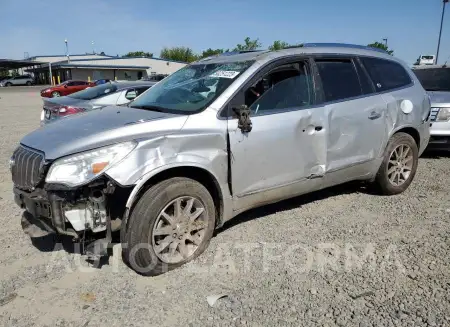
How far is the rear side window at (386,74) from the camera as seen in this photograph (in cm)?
471

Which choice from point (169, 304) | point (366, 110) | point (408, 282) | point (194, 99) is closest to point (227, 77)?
point (194, 99)

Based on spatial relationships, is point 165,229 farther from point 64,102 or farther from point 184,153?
point 64,102

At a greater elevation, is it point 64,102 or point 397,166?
point 64,102

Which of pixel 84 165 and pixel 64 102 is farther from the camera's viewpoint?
pixel 64 102

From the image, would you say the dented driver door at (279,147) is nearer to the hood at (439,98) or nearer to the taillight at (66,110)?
the hood at (439,98)

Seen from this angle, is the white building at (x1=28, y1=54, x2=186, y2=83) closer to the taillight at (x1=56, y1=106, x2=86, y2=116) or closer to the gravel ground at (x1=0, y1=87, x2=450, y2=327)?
the taillight at (x1=56, y1=106, x2=86, y2=116)

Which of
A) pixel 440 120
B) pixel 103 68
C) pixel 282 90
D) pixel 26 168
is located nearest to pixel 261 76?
pixel 282 90

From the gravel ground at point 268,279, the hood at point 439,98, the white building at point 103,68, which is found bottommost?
the gravel ground at point 268,279

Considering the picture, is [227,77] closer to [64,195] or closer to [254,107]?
[254,107]

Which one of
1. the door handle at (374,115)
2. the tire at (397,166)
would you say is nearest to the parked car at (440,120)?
the tire at (397,166)

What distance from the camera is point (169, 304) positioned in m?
2.88

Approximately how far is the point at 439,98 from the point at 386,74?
3039mm

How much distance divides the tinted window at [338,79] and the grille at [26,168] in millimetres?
2825

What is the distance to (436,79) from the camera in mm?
8461
